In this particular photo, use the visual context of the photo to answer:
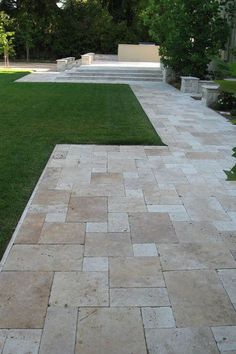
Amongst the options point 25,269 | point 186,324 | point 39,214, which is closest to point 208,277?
point 186,324

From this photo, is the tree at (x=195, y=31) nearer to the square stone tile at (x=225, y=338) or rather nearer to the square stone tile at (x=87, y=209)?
the square stone tile at (x=87, y=209)

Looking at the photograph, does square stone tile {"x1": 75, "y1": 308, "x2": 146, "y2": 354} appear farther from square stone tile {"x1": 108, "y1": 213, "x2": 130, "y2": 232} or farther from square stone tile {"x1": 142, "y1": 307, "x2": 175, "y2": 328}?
square stone tile {"x1": 108, "y1": 213, "x2": 130, "y2": 232}

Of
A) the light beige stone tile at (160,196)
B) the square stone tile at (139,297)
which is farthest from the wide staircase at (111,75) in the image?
the square stone tile at (139,297)

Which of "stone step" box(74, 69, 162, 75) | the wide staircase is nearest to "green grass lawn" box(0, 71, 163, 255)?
the wide staircase

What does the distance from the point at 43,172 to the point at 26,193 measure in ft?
2.49

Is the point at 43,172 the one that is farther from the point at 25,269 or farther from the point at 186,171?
the point at 25,269

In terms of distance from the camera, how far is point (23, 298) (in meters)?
2.71

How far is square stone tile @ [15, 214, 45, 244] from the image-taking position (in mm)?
3509

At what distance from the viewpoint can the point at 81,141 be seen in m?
6.98

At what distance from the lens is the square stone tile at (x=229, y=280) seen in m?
2.81

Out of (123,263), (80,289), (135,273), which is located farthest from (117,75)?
(80,289)

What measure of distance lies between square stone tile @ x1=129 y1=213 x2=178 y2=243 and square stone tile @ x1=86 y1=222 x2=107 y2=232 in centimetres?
24

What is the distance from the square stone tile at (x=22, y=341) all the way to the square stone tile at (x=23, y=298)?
0.05m

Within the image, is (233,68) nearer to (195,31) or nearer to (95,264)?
(95,264)
